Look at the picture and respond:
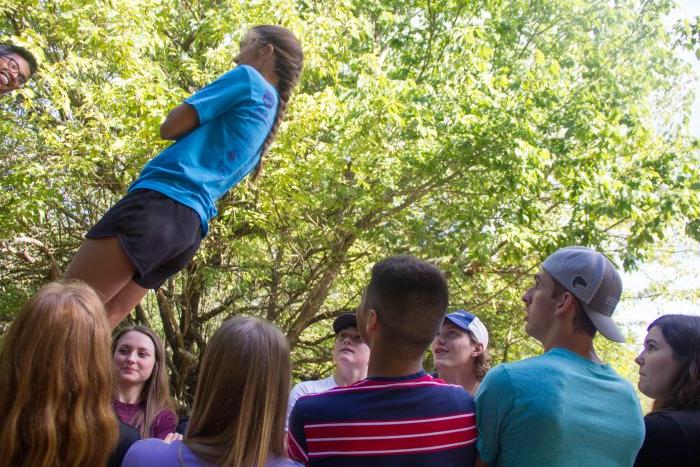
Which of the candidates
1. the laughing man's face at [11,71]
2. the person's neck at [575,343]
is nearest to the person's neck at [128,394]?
the laughing man's face at [11,71]

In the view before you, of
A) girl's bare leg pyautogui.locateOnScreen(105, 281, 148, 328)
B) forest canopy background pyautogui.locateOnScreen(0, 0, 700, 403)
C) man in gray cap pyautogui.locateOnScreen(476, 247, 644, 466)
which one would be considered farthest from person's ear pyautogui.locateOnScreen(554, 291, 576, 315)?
forest canopy background pyautogui.locateOnScreen(0, 0, 700, 403)

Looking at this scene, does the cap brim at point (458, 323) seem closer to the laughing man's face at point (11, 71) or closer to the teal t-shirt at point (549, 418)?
the teal t-shirt at point (549, 418)

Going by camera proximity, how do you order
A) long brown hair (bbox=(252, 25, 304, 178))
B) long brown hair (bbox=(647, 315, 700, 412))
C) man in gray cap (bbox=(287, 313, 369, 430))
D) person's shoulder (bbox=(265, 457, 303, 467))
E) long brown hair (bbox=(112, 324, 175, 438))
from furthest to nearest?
man in gray cap (bbox=(287, 313, 369, 430)) < long brown hair (bbox=(112, 324, 175, 438)) < long brown hair (bbox=(252, 25, 304, 178)) < long brown hair (bbox=(647, 315, 700, 412)) < person's shoulder (bbox=(265, 457, 303, 467))

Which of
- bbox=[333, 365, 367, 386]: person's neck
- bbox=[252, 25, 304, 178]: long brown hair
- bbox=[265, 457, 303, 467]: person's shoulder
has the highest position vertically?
bbox=[252, 25, 304, 178]: long brown hair

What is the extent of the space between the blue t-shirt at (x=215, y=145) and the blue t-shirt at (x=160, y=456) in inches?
36.2

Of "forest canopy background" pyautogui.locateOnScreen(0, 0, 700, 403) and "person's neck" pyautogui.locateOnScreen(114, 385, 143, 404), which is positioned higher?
"forest canopy background" pyautogui.locateOnScreen(0, 0, 700, 403)

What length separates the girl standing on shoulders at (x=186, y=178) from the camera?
97.3 inches

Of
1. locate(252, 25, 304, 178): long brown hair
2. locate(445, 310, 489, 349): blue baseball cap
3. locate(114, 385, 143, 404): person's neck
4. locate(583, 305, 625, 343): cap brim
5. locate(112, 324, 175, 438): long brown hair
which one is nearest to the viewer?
locate(583, 305, 625, 343): cap brim

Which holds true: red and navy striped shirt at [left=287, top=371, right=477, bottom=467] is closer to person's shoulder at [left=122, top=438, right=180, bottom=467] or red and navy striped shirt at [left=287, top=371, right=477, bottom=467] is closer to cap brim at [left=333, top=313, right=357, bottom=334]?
person's shoulder at [left=122, top=438, right=180, bottom=467]

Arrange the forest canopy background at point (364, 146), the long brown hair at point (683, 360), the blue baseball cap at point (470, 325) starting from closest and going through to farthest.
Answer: the long brown hair at point (683, 360) < the blue baseball cap at point (470, 325) < the forest canopy background at point (364, 146)

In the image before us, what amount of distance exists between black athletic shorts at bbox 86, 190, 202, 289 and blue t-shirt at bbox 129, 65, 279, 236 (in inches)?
1.8

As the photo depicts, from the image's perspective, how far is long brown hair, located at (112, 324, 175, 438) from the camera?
11.5ft

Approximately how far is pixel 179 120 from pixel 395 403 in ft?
4.07

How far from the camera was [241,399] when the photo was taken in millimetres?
2049
